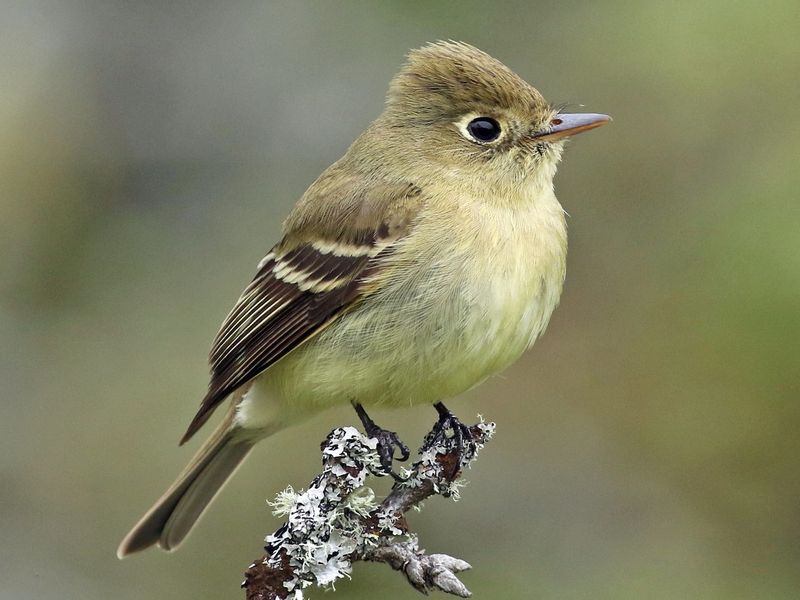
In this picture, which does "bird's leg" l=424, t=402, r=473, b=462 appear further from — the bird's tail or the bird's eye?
the bird's eye

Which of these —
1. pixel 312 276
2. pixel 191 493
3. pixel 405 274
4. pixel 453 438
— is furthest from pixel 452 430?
pixel 191 493

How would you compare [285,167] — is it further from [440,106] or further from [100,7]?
[440,106]

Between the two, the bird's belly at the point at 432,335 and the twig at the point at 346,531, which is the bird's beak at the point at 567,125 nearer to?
the bird's belly at the point at 432,335

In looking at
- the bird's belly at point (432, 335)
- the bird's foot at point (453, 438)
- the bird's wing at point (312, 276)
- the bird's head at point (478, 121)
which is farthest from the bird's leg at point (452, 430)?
the bird's head at point (478, 121)

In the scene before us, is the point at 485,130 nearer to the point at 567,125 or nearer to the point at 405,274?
the point at 567,125

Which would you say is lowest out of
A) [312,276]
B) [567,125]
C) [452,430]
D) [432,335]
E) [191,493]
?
[452,430]
